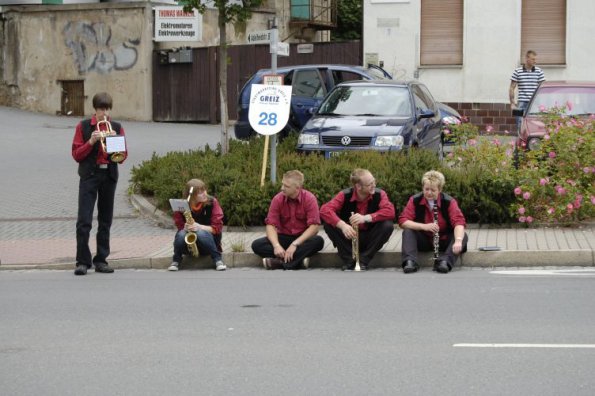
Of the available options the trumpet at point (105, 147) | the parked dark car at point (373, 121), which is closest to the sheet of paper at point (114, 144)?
the trumpet at point (105, 147)

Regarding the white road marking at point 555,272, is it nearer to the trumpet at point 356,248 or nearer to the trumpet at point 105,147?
the trumpet at point 356,248

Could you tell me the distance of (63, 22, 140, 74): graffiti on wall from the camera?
110 feet

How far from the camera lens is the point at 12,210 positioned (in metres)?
16.8

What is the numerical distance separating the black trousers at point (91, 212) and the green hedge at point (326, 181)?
2.50 meters

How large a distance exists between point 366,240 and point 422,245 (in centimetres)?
60

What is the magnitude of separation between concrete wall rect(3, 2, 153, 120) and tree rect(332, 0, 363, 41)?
1480cm

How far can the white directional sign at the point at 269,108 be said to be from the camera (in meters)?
15.2

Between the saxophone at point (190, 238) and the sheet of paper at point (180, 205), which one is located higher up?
the sheet of paper at point (180, 205)

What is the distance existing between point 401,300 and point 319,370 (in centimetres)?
282

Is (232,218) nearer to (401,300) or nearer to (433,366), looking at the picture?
(401,300)

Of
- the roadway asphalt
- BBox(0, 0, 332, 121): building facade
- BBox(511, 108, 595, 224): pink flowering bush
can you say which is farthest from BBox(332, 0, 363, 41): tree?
BBox(511, 108, 595, 224): pink flowering bush

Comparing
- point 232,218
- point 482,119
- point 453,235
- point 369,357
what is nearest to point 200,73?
point 482,119

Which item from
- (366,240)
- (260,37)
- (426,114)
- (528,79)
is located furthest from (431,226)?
(528,79)

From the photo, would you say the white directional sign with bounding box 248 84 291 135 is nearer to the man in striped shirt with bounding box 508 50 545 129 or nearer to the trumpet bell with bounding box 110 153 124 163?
the trumpet bell with bounding box 110 153 124 163
